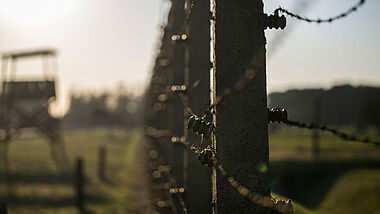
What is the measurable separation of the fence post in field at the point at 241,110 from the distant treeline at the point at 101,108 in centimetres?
9627

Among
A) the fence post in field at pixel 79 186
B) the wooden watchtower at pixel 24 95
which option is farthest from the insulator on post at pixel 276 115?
the wooden watchtower at pixel 24 95

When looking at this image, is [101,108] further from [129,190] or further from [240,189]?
[240,189]

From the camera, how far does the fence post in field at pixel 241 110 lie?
8.05 feet

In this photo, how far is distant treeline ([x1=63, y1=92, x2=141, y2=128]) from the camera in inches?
4166

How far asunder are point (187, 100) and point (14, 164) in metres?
18.4

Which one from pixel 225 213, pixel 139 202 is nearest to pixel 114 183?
pixel 139 202

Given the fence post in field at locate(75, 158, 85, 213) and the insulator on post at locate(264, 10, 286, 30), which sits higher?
the insulator on post at locate(264, 10, 286, 30)

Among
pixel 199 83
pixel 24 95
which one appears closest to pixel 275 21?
pixel 199 83

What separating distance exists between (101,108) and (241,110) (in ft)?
382

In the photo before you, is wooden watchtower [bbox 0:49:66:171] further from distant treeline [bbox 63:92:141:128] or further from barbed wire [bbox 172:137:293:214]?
distant treeline [bbox 63:92:141:128]

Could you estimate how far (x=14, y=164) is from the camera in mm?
20297

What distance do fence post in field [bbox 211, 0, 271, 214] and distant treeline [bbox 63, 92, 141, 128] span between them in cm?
9627

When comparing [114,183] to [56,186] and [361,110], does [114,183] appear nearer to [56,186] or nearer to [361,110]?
[56,186]

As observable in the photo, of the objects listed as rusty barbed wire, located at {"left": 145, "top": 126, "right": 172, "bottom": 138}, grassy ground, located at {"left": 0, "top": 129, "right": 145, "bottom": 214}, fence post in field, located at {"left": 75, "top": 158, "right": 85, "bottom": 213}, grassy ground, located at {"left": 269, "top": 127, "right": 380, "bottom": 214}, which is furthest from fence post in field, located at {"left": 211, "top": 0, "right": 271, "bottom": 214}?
fence post in field, located at {"left": 75, "top": 158, "right": 85, "bottom": 213}
